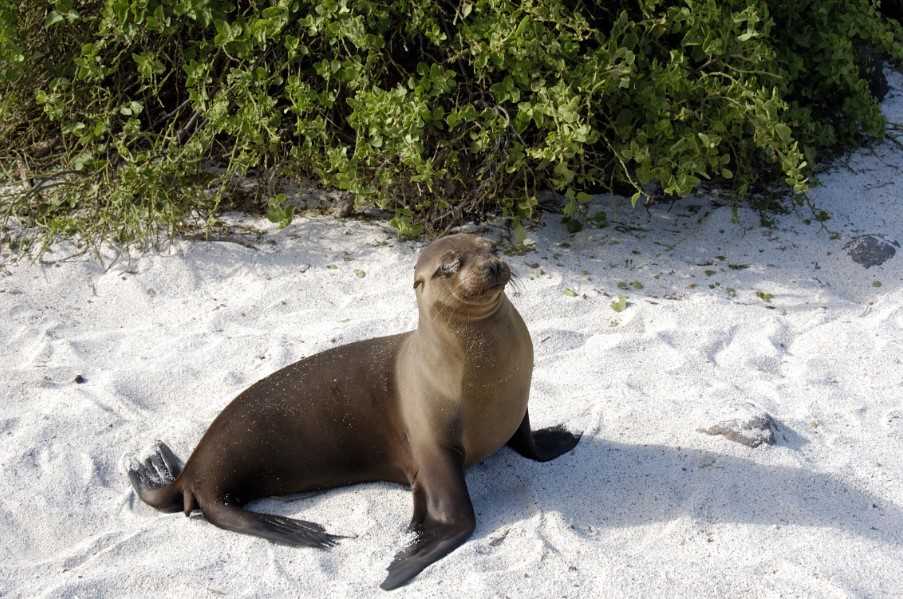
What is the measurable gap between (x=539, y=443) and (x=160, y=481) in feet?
3.93

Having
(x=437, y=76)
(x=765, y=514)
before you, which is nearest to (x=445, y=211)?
(x=437, y=76)

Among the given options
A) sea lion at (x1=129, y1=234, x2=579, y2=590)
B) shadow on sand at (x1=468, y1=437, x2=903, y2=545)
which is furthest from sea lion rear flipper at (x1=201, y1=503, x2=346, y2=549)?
shadow on sand at (x1=468, y1=437, x2=903, y2=545)

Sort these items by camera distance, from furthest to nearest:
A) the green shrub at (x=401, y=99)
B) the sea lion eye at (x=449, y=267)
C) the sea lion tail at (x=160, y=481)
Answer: the green shrub at (x=401, y=99) → the sea lion tail at (x=160, y=481) → the sea lion eye at (x=449, y=267)

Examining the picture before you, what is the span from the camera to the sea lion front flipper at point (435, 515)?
9.84 feet

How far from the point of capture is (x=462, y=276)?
3.16 metres

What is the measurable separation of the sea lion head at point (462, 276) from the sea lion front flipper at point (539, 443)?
0.48 meters

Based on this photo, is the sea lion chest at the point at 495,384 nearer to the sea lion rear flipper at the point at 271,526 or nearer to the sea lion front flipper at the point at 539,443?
the sea lion front flipper at the point at 539,443

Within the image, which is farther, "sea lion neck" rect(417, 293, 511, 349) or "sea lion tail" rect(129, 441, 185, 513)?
"sea lion tail" rect(129, 441, 185, 513)

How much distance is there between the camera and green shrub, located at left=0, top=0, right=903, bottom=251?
466 cm

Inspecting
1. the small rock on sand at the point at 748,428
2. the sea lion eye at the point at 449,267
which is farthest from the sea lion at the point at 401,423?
the small rock on sand at the point at 748,428

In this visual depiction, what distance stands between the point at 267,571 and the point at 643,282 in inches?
95.5

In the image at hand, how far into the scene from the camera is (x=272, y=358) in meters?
4.30

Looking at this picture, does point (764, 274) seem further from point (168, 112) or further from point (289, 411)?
point (168, 112)

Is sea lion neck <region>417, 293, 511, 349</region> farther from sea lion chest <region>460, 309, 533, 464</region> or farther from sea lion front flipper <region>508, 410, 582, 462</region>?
sea lion front flipper <region>508, 410, 582, 462</region>
